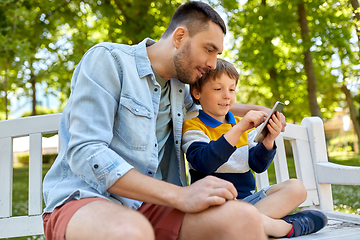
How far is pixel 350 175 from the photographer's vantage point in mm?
2301

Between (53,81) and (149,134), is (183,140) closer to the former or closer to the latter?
(149,134)

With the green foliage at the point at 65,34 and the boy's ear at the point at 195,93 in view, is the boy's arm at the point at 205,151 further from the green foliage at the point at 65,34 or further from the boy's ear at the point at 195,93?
the green foliage at the point at 65,34

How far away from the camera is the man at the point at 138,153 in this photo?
1.31 m

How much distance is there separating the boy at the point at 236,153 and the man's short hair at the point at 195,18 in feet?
1.09

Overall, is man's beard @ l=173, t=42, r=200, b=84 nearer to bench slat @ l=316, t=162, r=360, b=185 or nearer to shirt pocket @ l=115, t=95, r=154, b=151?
shirt pocket @ l=115, t=95, r=154, b=151

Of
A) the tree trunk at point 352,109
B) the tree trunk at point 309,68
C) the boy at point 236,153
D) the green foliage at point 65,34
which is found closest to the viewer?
the boy at point 236,153

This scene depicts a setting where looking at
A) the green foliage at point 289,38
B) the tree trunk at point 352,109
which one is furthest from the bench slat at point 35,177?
the tree trunk at point 352,109

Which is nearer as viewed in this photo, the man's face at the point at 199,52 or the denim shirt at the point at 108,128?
the denim shirt at the point at 108,128

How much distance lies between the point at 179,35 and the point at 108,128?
764 millimetres

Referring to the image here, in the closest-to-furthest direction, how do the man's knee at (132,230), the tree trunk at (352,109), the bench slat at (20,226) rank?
1. the man's knee at (132,230)
2. the bench slat at (20,226)
3. the tree trunk at (352,109)

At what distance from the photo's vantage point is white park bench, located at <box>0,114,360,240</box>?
2057 millimetres

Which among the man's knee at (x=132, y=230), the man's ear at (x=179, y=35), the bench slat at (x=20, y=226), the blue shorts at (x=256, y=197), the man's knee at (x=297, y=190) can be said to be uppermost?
the man's ear at (x=179, y=35)

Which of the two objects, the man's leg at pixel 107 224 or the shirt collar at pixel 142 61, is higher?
the shirt collar at pixel 142 61

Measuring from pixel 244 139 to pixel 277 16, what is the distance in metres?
8.22
